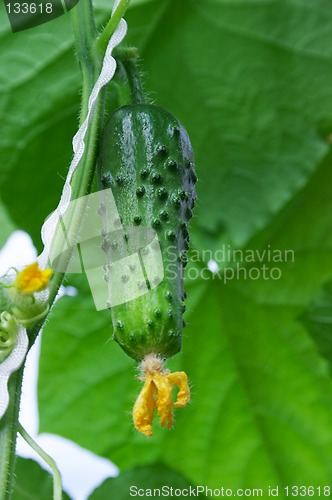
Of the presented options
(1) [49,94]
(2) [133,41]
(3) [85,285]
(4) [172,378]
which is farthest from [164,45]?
(4) [172,378]

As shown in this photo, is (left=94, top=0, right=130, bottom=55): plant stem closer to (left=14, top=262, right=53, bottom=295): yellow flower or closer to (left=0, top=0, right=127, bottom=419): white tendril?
(left=0, top=0, right=127, bottom=419): white tendril

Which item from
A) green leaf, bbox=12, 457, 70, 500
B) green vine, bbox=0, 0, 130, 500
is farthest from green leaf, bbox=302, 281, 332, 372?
green vine, bbox=0, 0, 130, 500

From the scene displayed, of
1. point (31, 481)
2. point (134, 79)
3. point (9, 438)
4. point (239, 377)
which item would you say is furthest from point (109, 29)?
point (239, 377)

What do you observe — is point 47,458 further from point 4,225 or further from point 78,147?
point 4,225

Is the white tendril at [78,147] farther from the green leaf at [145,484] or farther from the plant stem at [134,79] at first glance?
the green leaf at [145,484]

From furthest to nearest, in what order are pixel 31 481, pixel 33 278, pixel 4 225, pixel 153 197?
pixel 4 225 < pixel 31 481 < pixel 153 197 < pixel 33 278

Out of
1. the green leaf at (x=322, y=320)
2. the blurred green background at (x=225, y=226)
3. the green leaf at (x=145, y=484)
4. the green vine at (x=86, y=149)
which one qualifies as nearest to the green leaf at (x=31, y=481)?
the green leaf at (x=145, y=484)
